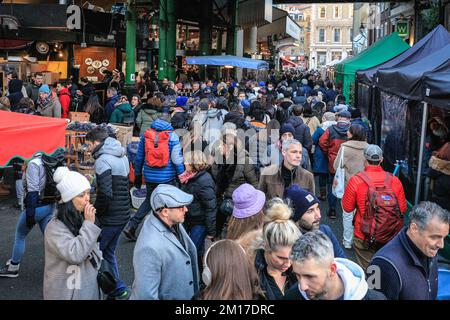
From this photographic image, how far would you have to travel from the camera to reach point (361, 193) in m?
5.99

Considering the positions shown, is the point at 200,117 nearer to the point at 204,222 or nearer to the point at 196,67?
the point at 204,222

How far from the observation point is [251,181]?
6.93m

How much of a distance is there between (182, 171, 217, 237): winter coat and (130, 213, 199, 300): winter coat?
1791 millimetres

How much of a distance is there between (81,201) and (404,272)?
2.62 m

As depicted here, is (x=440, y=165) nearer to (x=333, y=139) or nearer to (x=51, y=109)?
(x=333, y=139)

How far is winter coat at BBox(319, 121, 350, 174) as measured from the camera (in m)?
9.90

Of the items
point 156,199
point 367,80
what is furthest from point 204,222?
point 367,80

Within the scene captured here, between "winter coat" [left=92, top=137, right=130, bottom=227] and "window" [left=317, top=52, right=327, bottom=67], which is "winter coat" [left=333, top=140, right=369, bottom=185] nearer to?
"winter coat" [left=92, top=137, right=130, bottom=227]

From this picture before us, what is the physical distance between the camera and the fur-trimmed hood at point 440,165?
7.21 metres

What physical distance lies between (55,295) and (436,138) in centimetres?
660

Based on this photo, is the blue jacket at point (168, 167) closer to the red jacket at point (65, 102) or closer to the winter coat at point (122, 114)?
the winter coat at point (122, 114)

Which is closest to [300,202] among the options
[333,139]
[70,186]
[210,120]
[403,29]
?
[70,186]

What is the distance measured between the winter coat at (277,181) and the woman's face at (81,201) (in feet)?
7.06

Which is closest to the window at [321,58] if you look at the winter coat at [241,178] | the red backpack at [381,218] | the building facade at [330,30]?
the building facade at [330,30]
